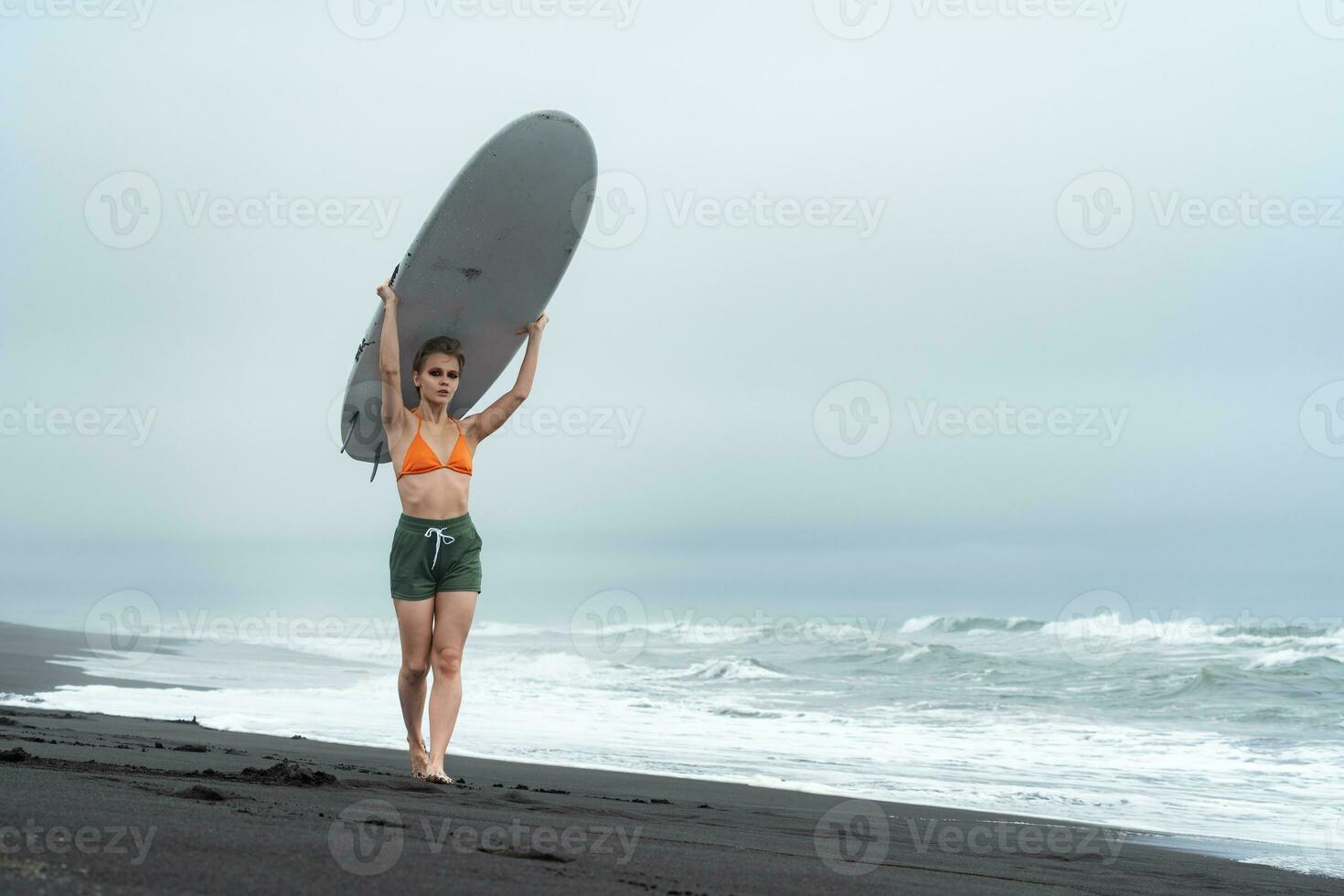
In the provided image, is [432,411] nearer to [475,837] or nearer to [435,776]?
[435,776]

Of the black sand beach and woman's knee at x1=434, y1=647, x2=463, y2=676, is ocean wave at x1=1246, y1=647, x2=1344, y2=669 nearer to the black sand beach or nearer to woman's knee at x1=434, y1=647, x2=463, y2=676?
the black sand beach

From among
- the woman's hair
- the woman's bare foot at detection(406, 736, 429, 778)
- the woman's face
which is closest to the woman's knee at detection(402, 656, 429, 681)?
the woman's bare foot at detection(406, 736, 429, 778)

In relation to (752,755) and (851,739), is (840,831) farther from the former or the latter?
(851,739)

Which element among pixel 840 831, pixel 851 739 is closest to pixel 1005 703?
pixel 851 739

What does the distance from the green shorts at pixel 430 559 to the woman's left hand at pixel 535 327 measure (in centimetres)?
92

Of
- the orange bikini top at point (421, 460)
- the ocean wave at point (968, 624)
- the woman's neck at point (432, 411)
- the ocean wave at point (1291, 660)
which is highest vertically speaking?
the ocean wave at point (968, 624)

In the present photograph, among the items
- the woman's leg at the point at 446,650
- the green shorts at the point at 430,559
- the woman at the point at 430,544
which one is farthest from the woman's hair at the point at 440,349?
the woman's leg at the point at 446,650

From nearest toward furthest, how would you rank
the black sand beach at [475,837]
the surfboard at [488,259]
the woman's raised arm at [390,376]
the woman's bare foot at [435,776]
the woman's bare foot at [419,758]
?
1. the black sand beach at [475,837]
2. the woman's bare foot at [435,776]
3. the woman's bare foot at [419,758]
4. the woman's raised arm at [390,376]
5. the surfboard at [488,259]

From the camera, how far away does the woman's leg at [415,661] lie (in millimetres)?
4086

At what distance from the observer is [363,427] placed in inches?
187

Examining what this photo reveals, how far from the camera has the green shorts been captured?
407cm

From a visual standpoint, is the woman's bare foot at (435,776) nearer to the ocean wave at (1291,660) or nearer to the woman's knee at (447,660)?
the woman's knee at (447,660)

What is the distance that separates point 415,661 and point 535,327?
1.46 meters

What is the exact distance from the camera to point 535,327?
15.3 ft
